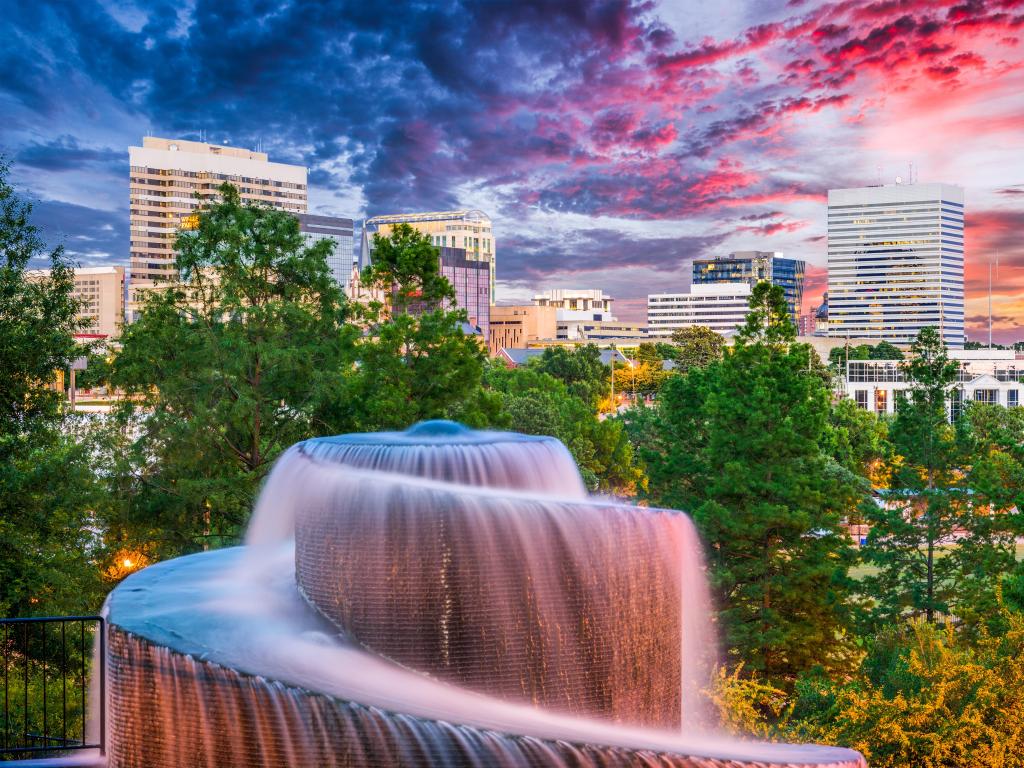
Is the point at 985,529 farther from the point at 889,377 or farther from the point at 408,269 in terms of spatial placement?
the point at 889,377

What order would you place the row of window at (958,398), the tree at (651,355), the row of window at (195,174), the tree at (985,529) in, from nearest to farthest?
the tree at (985,529) < the row of window at (958,398) < the tree at (651,355) < the row of window at (195,174)

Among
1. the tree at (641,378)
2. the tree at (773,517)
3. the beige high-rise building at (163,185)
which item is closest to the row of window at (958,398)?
the tree at (641,378)

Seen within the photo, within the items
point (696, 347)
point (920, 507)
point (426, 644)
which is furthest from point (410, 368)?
point (696, 347)

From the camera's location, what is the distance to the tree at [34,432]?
1630cm

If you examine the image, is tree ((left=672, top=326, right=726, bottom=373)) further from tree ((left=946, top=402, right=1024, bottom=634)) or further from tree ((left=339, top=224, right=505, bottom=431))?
tree ((left=339, top=224, right=505, bottom=431))

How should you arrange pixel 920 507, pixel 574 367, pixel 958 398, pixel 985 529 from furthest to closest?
pixel 574 367 < pixel 958 398 < pixel 920 507 < pixel 985 529

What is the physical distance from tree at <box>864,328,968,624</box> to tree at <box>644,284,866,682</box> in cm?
108

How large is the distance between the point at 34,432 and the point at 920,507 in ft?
69.3

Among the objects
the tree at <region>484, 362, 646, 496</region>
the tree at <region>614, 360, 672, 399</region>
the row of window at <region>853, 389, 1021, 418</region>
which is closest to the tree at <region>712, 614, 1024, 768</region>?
the tree at <region>484, 362, 646, 496</region>

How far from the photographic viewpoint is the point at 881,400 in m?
90.2

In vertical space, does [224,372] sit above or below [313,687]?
above

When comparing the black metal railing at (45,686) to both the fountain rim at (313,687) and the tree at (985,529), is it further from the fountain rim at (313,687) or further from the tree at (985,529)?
the tree at (985,529)

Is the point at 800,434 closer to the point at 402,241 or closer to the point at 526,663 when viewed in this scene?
the point at 402,241

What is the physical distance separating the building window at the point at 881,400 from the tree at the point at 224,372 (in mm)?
77135
